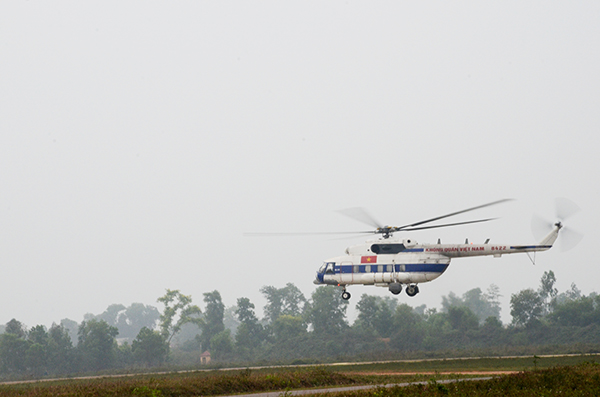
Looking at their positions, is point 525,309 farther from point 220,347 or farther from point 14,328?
point 14,328

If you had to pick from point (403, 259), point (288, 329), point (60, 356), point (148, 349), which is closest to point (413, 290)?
point (403, 259)

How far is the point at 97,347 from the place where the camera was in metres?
104

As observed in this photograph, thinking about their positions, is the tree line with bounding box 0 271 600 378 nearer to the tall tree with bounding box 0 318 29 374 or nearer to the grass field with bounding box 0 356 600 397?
the tall tree with bounding box 0 318 29 374

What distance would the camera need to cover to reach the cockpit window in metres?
44.0

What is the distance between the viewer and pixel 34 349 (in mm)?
98938

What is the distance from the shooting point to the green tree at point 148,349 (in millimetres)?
106125

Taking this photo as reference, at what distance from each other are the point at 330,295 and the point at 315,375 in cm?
8517

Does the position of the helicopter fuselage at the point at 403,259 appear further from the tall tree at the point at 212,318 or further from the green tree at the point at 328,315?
the tall tree at the point at 212,318

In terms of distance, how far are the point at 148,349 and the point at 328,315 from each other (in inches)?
1393

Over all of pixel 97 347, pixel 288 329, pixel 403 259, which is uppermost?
pixel 403 259

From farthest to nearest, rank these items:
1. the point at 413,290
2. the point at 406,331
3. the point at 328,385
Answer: the point at 406,331, the point at 413,290, the point at 328,385

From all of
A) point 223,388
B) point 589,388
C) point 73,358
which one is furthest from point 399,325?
point 589,388

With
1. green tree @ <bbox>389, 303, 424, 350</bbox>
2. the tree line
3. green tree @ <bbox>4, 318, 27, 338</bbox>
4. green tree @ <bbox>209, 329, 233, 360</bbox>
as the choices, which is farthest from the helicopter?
green tree @ <bbox>4, 318, 27, 338</bbox>

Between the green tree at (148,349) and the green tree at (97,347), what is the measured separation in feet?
12.4
